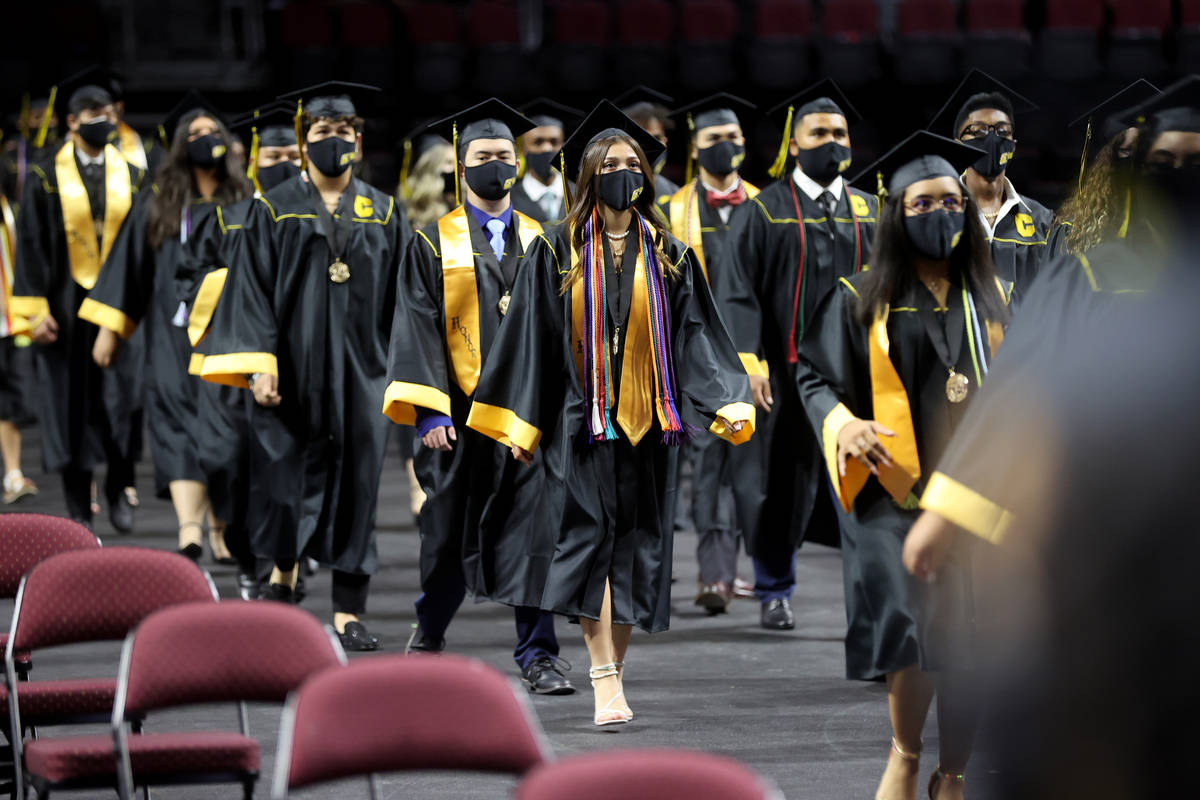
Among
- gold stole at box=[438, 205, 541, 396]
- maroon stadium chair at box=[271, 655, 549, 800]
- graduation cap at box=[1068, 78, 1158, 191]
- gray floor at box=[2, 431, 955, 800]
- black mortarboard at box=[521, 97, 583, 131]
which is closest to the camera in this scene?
maroon stadium chair at box=[271, 655, 549, 800]

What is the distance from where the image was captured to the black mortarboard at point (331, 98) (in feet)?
21.1

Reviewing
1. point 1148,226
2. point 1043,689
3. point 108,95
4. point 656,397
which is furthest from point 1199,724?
point 108,95

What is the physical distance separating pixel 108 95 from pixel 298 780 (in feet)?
20.6

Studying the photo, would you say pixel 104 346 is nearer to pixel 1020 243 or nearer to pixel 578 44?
pixel 1020 243

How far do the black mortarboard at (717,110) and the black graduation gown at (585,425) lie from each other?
2.24 m

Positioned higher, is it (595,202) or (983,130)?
(983,130)

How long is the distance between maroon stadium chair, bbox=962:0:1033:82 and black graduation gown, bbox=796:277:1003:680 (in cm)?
1040

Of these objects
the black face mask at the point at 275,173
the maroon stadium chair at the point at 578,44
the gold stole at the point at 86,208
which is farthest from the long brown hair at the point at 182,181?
the maroon stadium chair at the point at 578,44

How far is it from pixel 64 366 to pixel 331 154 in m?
3.03

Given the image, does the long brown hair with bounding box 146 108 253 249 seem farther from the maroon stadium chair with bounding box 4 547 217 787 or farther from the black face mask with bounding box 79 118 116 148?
the maroon stadium chair with bounding box 4 547 217 787

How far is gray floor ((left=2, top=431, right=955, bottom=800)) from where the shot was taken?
15.3 ft

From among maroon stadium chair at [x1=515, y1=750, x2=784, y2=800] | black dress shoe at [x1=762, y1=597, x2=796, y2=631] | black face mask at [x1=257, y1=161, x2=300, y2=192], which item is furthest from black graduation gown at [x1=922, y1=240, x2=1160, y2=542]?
black face mask at [x1=257, y1=161, x2=300, y2=192]

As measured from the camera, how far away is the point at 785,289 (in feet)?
22.2

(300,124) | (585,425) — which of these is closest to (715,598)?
(585,425)
